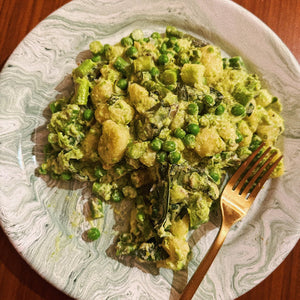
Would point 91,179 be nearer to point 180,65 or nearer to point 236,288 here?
point 180,65

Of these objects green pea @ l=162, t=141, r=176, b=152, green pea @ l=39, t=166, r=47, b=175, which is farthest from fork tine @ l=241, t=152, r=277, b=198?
green pea @ l=39, t=166, r=47, b=175

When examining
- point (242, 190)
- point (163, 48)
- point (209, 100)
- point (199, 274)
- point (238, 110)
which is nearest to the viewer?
point (199, 274)

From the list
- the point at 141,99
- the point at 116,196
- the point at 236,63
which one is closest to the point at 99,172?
the point at 116,196

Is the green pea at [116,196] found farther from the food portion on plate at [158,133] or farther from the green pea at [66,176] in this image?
the green pea at [66,176]

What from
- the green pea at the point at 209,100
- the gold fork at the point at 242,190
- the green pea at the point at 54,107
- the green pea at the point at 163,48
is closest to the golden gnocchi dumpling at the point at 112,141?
the green pea at the point at 54,107

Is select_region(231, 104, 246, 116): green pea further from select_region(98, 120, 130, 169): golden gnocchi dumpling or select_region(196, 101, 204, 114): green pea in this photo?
select_region(98, 120, 130, 169): golden gnocchi dumpling

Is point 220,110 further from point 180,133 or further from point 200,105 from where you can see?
point 180,133

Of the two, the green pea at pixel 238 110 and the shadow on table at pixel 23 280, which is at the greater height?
the green pea at pixel 238 110
